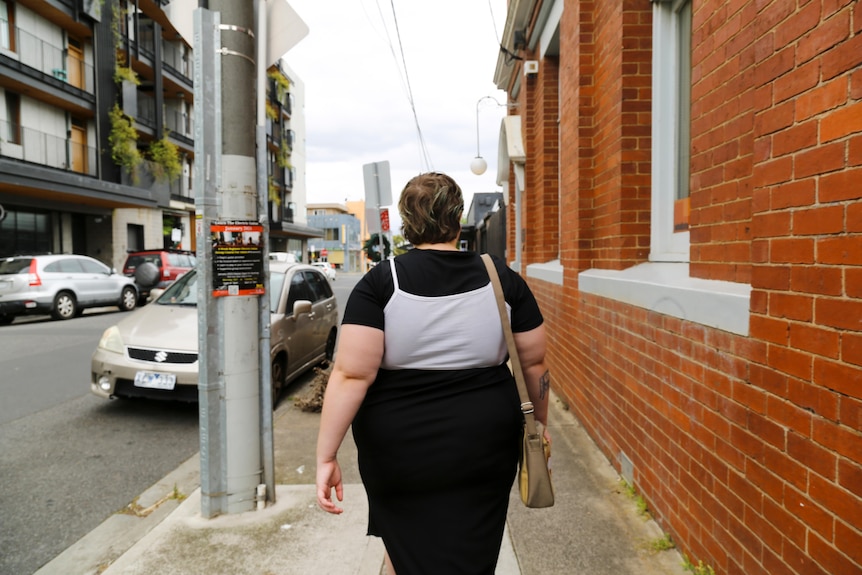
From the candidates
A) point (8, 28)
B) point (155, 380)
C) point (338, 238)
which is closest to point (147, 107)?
point (8, 28)

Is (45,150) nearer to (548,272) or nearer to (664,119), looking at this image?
(548,272)

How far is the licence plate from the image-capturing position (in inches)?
218

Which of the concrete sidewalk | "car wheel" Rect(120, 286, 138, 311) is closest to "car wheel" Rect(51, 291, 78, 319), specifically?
"car wheel" Rect(120, 286, 138, 311)

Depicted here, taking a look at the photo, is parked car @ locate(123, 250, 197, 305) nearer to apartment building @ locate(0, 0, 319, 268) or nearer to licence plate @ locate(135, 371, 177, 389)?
apartment building @ locate(0, 0, 319, 268)

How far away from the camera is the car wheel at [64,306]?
543 inches

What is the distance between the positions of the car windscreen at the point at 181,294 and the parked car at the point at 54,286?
8.64 m

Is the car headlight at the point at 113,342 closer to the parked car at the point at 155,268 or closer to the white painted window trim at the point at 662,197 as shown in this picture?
the white painted window trim at the point at 662,197

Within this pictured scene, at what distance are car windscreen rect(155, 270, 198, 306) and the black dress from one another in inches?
201

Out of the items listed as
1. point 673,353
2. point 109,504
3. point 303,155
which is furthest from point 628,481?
point 303,155

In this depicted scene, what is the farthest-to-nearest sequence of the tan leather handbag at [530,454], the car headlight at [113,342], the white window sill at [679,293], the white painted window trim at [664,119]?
the car headlight at [113,342] → the white painted window trim at [664,119] → the white window sill at [679,293] → the tan leather handbag at [530,454]

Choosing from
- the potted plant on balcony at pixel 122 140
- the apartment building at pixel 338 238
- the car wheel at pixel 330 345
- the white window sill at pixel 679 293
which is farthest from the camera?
the apartment building at pixel 338 238

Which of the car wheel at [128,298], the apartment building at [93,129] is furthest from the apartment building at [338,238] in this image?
the car wheel at [128,298]

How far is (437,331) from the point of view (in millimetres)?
1964

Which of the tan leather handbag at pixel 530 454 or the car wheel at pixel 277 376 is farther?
the car wheel at pixel 277 376
